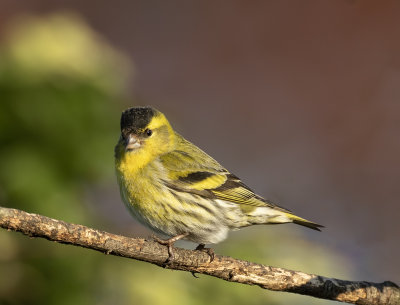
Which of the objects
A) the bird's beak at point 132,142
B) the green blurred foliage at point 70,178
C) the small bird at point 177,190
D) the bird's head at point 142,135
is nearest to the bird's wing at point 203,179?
the small bird at point 177,190

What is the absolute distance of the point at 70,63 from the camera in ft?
15.6

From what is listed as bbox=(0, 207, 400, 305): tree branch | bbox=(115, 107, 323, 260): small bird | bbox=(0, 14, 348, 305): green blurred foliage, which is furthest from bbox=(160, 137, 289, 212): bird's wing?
bbox=(0, 207, 400, 305): tree branch

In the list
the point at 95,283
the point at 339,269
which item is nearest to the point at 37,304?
the point at 95,283

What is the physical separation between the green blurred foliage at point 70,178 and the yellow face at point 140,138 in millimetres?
284

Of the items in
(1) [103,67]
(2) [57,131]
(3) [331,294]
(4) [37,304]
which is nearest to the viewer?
(3) [331,294]

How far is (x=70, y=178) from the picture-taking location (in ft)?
15.0

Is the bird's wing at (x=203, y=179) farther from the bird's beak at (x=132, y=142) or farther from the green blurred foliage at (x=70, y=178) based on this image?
the green blurred foliage at (x=70, y=178)

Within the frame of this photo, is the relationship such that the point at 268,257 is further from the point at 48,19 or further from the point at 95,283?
the point at 48,19

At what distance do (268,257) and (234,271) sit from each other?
107 centimetres

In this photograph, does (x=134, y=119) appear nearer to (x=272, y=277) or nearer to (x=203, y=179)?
(x=203, y=179)

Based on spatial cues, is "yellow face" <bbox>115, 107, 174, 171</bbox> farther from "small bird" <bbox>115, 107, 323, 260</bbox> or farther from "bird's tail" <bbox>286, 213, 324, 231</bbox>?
"bird's tail" <bbox>286, 213, 324, 231</bbox>

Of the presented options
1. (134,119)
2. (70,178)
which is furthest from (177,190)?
(70,178)

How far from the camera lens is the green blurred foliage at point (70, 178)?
430 centimetres

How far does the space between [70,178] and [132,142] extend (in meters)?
0.55
